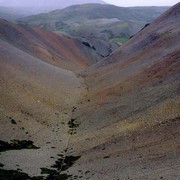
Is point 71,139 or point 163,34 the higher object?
point 163,34

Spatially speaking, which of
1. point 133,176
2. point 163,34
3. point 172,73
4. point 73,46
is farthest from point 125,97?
point 73,46

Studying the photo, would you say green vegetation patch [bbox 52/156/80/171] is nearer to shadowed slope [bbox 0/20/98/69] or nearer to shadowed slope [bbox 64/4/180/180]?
shadowed slope [bbox 64/4/180/180]

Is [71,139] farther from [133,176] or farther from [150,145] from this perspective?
[133,176]

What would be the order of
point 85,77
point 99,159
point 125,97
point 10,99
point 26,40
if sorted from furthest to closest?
point 26,40 < point 85,77 < point 125,97 < point 10,99 < point 99,159

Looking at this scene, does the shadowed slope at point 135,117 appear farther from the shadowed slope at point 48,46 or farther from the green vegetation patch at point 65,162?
the shadowed slope at point 48,46

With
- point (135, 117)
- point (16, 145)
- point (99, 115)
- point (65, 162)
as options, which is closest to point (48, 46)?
point (99, 115)

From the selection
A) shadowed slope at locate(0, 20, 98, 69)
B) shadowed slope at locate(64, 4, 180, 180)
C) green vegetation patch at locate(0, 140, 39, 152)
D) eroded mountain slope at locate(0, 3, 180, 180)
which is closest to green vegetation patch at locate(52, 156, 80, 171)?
eroded mountain slope at locate(0, 3, 180, 180)

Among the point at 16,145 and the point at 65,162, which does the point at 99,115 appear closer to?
the point at 16,145
